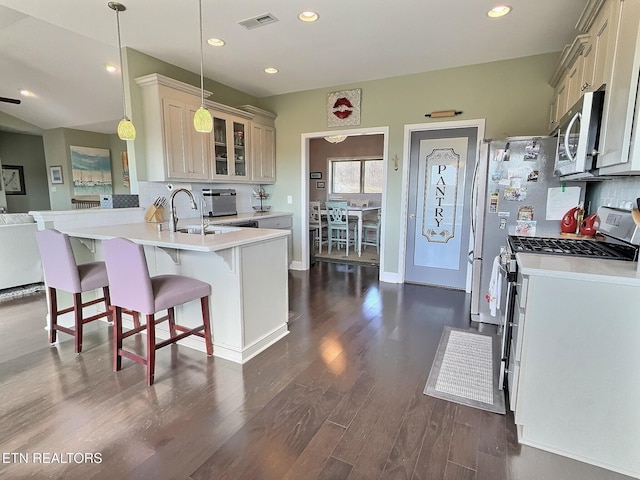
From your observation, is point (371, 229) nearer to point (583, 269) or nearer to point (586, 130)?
point (586, 130)

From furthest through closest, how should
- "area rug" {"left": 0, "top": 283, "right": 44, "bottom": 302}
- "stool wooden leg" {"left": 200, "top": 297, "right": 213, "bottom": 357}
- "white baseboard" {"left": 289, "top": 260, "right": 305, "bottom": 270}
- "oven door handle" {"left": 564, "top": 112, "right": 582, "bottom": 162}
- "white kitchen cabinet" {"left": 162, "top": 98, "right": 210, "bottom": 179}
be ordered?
1. "white baseboard" {"left": 289, "top": 260, "right": 305, "bottom": 270}
2. "area rug" {"left": 0, "top": 283, "right": 44, "bottom": 302}
3. "white kitchen cabinet" {"left": 162, "top": 98, "right": 210, "bottom": 179}
4. "stool wooden leg" {"left": 200, "top": 297, "right": 213, "bottom": 357}
5. "oven door handle" {"left": 564, "top": 112, "right": 582, "bottom": 162}

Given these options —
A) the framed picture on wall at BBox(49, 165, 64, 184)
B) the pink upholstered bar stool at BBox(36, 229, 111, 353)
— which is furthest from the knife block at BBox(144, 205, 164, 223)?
the framed picture on wall at BBox(49, 165, 64, 184)

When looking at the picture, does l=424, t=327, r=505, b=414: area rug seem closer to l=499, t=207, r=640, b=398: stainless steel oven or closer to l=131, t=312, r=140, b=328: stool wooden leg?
l=499, t=207, r=640, b=398: stainless steel oven

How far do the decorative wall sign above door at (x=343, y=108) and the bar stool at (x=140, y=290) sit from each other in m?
3.24

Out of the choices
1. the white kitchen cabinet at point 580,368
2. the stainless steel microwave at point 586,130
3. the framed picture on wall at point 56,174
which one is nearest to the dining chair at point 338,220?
the stainless steel microwave at point 586,130

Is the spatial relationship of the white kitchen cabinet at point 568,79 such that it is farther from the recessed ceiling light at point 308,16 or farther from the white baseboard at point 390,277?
the white baseboard at point 390,277

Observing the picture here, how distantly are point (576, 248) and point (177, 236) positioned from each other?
2.70 meters

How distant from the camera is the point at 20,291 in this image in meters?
4.00

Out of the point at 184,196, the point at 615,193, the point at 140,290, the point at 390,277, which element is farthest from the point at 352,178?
the point at 140,290

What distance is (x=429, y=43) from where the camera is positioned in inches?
130

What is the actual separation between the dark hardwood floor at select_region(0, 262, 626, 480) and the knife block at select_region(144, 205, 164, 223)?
3.81 ft

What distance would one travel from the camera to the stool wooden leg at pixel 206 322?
2414mm

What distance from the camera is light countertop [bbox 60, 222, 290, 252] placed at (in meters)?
2.12

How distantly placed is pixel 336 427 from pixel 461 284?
3.04 m
